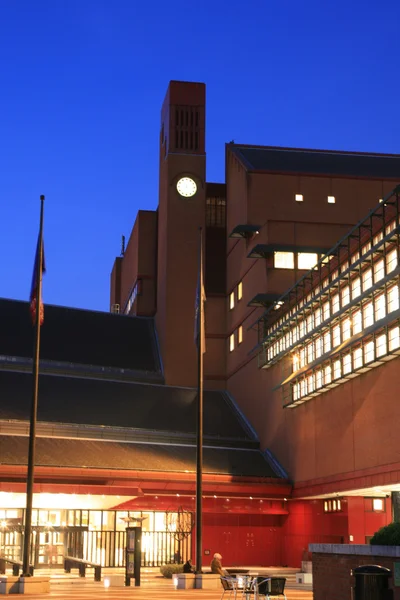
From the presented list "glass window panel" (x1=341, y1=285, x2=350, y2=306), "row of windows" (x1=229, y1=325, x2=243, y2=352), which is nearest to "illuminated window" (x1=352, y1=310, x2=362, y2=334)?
"glass window panel" (x1=341, y1=285, x2=350, y2=306)

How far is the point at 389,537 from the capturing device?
24.0m

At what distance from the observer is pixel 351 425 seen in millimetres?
47406

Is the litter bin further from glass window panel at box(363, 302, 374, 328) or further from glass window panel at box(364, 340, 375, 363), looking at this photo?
glass window panel at box(363, 302, 374, 328)

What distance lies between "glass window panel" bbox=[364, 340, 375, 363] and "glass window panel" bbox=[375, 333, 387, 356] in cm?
39

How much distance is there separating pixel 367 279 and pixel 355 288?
1.58m

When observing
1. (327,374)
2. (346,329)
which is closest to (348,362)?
(346,329)

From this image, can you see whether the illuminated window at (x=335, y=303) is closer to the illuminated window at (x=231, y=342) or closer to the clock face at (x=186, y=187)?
the illuminated window at (x=231, y=342)

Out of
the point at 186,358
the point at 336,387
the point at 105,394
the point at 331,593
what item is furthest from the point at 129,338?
the point at 331,593

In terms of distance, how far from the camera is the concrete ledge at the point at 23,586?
34.0 meters

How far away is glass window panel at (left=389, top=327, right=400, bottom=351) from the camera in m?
40.7

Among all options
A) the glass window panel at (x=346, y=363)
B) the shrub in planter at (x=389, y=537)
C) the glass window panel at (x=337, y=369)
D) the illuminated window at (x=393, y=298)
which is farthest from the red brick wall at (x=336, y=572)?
the glass window panel at (x=337, y=369)

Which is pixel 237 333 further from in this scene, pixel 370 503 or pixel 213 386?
pixel 370 503

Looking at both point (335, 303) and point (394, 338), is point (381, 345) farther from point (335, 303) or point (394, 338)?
point (335, 303)

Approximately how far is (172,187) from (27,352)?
1710 cm
